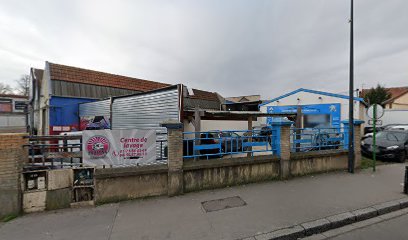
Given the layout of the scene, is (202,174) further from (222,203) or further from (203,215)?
(203,215)

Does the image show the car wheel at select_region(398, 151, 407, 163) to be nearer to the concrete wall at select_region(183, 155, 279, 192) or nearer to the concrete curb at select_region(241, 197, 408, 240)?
the concrete curb at select_region(241, 197, 408, 240)

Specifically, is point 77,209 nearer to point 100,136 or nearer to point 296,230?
point 100,136

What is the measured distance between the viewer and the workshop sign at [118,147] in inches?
204

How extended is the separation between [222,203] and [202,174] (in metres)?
1.09

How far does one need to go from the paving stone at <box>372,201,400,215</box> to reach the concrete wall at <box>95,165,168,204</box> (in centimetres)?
491

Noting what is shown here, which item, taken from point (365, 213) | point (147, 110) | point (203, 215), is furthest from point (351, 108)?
point (147, 110)

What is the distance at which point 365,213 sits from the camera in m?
4.50

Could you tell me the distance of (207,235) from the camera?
3.66 m

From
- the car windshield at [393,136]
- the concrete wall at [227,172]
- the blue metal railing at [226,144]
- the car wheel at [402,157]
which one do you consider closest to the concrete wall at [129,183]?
the concrete wall at [227,172]

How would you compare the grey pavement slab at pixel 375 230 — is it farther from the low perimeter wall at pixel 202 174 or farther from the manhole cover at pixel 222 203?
the low perimeter wall at pixel 202 174

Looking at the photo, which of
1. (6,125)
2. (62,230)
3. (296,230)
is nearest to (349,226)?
(296,230)

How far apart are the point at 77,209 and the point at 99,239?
161cm

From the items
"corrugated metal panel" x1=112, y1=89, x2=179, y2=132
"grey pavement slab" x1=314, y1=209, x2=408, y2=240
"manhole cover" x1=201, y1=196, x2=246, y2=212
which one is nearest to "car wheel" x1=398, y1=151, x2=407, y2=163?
"grey pavement slab" x1=314, y1=209, x2=408, y2=240

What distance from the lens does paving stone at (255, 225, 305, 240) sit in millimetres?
3609
